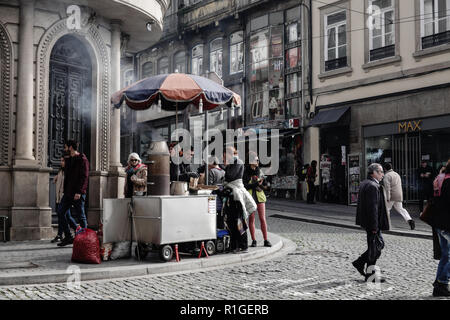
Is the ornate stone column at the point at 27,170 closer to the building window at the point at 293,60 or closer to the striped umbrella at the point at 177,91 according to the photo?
the striped umbrella at the point at 177,91

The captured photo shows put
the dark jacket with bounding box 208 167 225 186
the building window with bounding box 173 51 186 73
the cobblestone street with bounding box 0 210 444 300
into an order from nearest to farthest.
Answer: the cobblestone street with bounding box 0 210 444 300, the dark jacket with bounding box 208 167 225 186, the building window with bounding box 173 51 186 73

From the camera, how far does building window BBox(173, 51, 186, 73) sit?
99.1 feet

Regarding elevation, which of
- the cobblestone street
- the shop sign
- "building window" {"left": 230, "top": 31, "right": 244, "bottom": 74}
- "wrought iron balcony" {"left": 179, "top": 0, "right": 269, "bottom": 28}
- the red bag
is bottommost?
the cobblestone street

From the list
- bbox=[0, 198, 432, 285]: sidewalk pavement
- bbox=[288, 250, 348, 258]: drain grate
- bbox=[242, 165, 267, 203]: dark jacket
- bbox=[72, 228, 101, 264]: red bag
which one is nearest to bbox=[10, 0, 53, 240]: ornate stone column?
bbox=[0, 198, 432, 285]: sidewalk pavement

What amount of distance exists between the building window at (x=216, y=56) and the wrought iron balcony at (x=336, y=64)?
25.0 ft

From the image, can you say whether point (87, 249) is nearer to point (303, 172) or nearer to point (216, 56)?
point (303, 172)

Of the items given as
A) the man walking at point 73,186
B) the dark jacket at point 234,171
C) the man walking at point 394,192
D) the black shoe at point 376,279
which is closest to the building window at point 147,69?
the man walking at point 394,192

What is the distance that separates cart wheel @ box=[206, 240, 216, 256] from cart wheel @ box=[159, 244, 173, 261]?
2.63ft

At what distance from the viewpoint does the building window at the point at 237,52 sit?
86.7ft

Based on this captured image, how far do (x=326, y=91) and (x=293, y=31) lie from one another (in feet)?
12.1

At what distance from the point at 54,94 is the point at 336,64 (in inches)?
501

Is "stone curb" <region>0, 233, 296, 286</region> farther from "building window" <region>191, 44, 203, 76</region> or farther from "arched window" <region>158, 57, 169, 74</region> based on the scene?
"arched window" <region>158, 57, 169, 74</region>

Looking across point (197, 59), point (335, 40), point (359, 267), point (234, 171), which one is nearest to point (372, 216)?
point (359, 267)

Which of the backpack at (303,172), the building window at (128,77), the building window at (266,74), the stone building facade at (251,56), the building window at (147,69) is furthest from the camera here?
the building window at (128,77)
